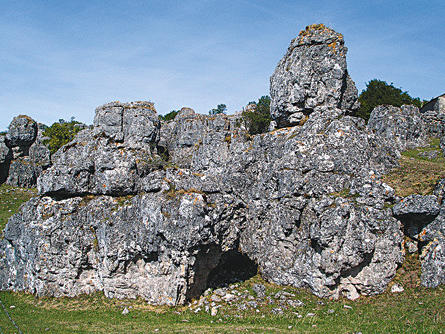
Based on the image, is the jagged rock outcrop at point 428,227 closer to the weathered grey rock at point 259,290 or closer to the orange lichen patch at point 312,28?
the weathered grey rock at point 259,290

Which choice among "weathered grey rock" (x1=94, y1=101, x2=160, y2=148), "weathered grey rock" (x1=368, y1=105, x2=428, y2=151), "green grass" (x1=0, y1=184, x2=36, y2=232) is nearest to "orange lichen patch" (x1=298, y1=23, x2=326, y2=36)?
"weathered grey rock" (x1=368, y1=105, x2=428, y2=151)

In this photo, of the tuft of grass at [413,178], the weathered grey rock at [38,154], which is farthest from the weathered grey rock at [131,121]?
the tuft of grass at [413,178]

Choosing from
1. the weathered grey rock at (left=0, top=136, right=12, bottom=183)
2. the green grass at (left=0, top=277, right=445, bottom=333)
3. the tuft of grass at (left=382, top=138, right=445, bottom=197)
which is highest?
the weathered grey rock at (left=0, top=136, right=12, bottom=183)

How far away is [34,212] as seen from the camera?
21.3 meters

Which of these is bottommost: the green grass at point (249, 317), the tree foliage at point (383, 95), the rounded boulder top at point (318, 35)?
the green grass at point (249, 317)

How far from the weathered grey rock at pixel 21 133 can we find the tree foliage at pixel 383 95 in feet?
177

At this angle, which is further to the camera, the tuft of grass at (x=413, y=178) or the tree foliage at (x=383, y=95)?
the tree foliage at (x=383, y=95)

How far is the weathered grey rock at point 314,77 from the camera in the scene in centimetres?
2422

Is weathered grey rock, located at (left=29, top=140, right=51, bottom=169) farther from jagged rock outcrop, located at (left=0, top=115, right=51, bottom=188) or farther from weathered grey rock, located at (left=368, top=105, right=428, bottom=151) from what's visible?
weathered grey rock, located at (left=368, top=105, right=428, bottom=151)

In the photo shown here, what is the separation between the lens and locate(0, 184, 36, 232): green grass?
37.4 m

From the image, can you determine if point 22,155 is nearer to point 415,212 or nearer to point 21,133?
point 21,133

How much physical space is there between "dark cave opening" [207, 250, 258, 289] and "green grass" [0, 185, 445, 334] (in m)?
1.31

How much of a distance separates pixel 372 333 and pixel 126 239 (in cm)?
1319

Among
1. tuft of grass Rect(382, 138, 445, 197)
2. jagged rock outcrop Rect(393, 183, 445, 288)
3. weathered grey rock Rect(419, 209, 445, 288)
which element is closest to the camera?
weathered grey rock Rect(419, 209, 445, 288)
